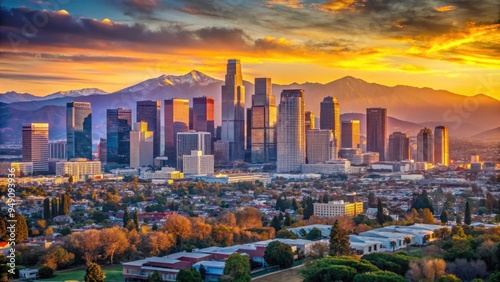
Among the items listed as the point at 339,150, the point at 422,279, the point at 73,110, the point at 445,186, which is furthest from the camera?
the point at 339,150

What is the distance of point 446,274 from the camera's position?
1084cm

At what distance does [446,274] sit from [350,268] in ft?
4.67

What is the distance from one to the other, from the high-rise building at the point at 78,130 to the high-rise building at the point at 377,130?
2072 centimetres

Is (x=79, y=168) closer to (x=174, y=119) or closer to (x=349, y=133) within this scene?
(x=174, y=119)

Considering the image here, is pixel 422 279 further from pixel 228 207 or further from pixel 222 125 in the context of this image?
pixel 222 125

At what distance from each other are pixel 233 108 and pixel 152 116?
5864 millimetres

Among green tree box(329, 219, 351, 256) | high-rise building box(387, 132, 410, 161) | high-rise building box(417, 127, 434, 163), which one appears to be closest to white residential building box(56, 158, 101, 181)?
high-rise building box(417, 127, 434, 163)

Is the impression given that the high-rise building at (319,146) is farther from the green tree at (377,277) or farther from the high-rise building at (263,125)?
the green tree at (377,277)

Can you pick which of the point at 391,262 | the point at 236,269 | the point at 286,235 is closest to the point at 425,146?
the point at 286,235

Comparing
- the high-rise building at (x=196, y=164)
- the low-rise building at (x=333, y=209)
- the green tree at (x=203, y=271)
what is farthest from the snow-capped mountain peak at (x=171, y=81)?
the green tree at (x=203, y=271)

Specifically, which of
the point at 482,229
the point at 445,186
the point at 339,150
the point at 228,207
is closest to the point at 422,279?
the point at 482,229

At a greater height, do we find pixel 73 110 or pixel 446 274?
pixel 73 110

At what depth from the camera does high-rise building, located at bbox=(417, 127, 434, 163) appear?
47.5 m

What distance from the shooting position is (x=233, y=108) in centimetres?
5375
